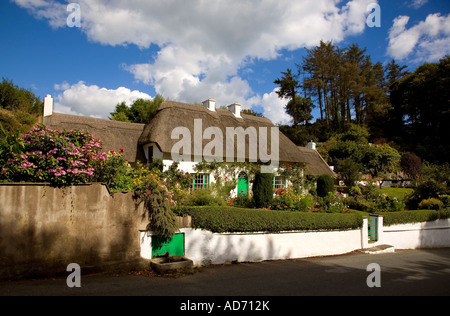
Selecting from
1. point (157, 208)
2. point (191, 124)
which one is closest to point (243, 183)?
point (191, 124)

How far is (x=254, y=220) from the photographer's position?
870 centimetres

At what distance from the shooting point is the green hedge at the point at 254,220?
8.07m

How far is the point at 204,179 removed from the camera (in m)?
14.6

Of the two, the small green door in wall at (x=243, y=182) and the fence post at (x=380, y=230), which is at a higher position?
the small green door in wall at (x=243, y=182)

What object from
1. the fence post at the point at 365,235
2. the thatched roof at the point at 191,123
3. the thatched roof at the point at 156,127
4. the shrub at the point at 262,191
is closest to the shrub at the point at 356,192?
the thatched roof at the point at 191,123

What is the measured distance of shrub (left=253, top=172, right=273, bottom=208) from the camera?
38.8 ft

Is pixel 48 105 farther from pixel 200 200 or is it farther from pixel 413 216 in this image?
pixel 413 216

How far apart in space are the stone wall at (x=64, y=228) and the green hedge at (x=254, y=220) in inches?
64.6

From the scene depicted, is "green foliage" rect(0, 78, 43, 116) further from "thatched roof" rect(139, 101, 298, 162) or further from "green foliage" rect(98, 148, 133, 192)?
"green foliage" rect(98, 148, 133, 192)

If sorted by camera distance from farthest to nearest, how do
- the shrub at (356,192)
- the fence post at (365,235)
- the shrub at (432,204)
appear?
the shrub at (356,192) → the shrub at (432,204) → the fence post at (365,235)

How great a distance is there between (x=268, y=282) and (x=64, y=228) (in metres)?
4.98

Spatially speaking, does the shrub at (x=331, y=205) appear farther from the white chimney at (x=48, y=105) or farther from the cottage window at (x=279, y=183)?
the white chimney at (x=48, y=105)

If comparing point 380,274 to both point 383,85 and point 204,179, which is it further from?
point 383,85
